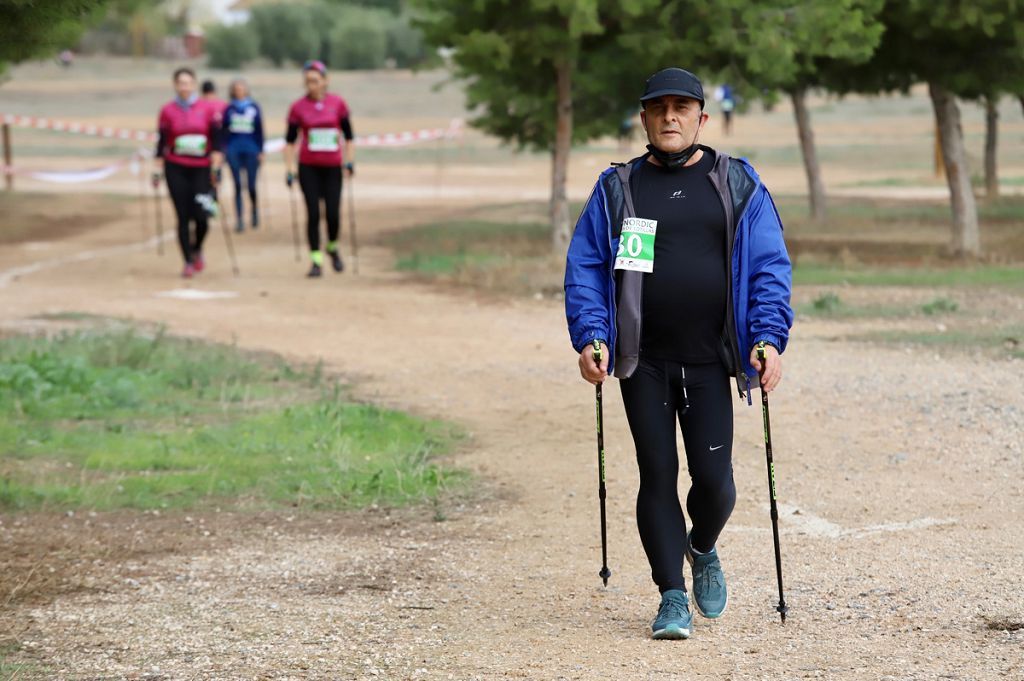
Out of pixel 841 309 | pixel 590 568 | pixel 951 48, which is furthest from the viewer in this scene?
pixel 951 48

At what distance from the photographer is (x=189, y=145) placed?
56.7 feet

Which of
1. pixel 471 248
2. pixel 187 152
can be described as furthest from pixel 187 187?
pixel 471 248

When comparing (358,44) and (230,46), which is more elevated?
(358,44)

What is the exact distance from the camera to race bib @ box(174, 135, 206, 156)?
680 inches

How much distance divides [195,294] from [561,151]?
4732mm

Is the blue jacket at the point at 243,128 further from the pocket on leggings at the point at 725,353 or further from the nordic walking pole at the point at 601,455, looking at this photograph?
the pocket on leggings at the point at 725,353

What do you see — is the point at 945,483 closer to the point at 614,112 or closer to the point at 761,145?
the point at 614,112

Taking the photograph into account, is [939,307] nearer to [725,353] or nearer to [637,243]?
[725,353]

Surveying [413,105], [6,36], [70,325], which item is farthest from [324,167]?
[413,105]

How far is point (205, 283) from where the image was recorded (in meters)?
18.0

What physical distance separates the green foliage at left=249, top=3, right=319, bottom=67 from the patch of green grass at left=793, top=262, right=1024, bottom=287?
60951 millimetres

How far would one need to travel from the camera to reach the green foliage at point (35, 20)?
6.71 m

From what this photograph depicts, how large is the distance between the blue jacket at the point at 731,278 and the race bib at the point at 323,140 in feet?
37.8

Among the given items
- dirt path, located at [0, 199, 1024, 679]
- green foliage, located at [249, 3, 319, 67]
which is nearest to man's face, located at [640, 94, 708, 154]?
dirt path, located at [0, 199, 1024, 679]
